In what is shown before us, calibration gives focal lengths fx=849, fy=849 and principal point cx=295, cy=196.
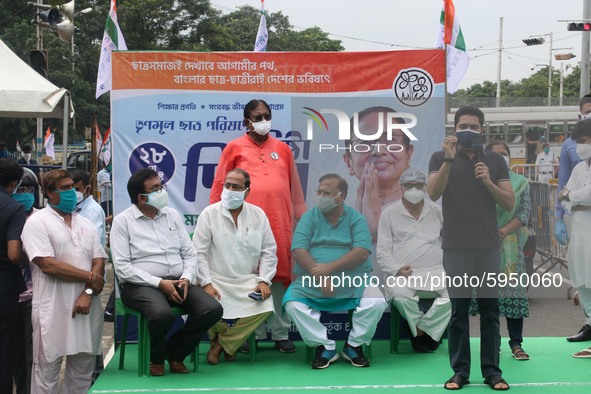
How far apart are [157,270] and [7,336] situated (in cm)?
113

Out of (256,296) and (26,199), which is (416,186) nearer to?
(256,296)

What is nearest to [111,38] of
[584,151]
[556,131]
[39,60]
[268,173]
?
[39,60]

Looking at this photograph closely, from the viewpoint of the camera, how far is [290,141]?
7.14 meters

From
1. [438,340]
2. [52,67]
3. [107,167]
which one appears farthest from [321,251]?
[52,67]

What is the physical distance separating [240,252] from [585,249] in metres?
2.80

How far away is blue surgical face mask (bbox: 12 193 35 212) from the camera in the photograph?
6.04 metres

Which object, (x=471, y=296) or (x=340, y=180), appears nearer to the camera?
(x=471, y=296)

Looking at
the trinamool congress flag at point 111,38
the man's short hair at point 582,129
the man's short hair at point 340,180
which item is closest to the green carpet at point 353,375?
the man's short hair at point 340,180

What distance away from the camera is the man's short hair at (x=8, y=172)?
5.75m

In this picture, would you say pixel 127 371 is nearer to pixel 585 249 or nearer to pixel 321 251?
pixel 321 251

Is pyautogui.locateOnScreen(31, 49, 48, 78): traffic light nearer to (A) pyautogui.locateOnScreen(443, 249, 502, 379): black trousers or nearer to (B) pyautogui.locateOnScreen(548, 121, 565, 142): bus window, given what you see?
(B) pyautogui.locateOnScreen(548, 121, 565, 142): bus window

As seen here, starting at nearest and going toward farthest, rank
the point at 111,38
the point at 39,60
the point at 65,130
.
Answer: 1. the point at 65,130
2. the point at 111,38
3. the point at 39,60

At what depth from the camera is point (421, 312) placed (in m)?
6.88

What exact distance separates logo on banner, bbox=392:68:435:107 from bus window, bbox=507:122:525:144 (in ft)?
3.40
